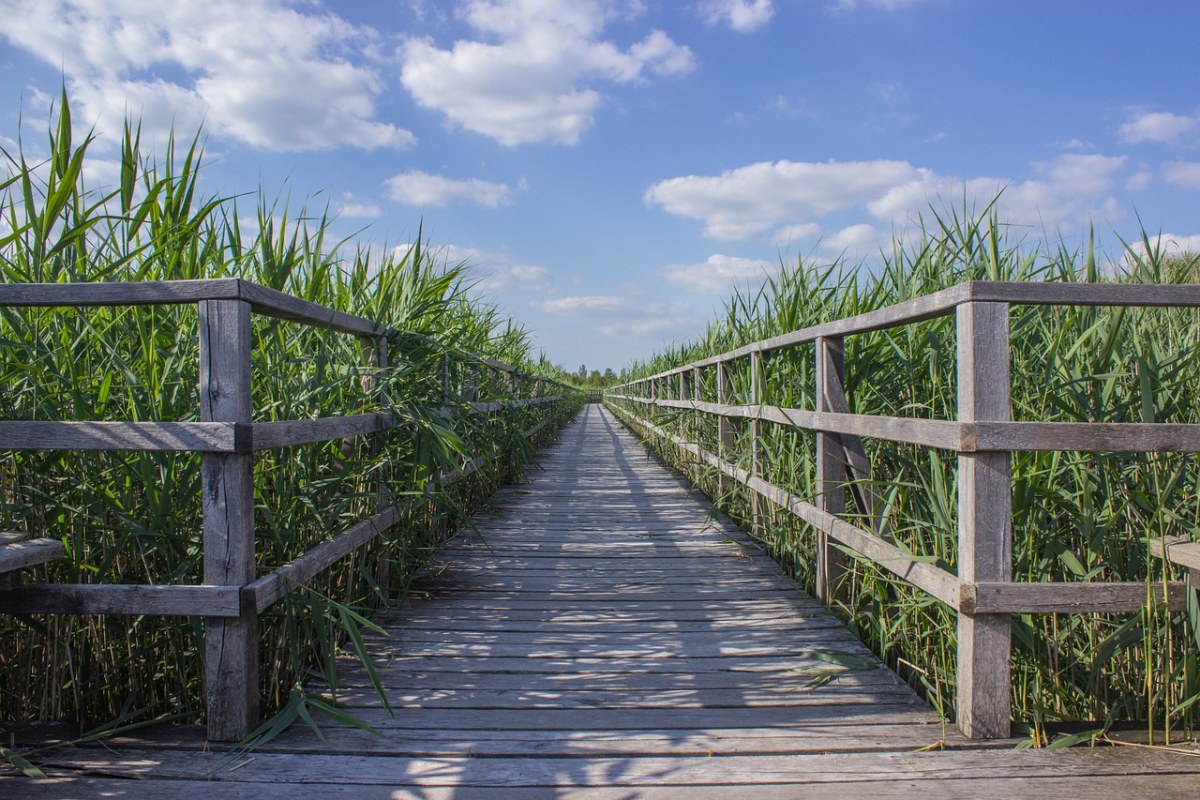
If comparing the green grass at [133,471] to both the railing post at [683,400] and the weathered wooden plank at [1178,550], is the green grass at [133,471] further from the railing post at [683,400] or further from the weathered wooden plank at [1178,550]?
the railing post at [683,400]

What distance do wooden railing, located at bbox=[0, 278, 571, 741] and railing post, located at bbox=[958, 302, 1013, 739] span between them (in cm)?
185

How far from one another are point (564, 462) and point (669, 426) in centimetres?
183

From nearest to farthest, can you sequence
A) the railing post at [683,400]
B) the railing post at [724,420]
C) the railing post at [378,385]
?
1. the railing post at [378,385]
2. the railing post at [724,420]
3. the railing post at [683,400]

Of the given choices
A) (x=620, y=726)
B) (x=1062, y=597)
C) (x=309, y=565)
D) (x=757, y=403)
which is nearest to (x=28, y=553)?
(x=309, y=565)

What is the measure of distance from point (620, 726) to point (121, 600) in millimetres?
1360

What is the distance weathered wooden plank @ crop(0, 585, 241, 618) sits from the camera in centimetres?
185

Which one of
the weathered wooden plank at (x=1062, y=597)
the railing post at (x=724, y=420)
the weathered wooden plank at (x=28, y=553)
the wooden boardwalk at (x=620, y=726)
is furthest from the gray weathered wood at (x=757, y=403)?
the weathered wooden plank at (x=28, y=553)

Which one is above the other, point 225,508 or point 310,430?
point 310,430

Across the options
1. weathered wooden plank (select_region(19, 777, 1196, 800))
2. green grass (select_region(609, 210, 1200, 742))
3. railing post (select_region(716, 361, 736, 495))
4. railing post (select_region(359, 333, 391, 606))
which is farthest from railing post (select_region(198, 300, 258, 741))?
railing post (select_region(716, 361, 736, 495))

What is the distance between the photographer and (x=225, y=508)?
189 centimetres

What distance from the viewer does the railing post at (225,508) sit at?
1879mm

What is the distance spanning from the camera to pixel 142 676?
205 centimetres

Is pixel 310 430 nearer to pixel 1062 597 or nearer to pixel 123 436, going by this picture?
pixel 123 436

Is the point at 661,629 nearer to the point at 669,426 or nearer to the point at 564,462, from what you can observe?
the point at 669,426
